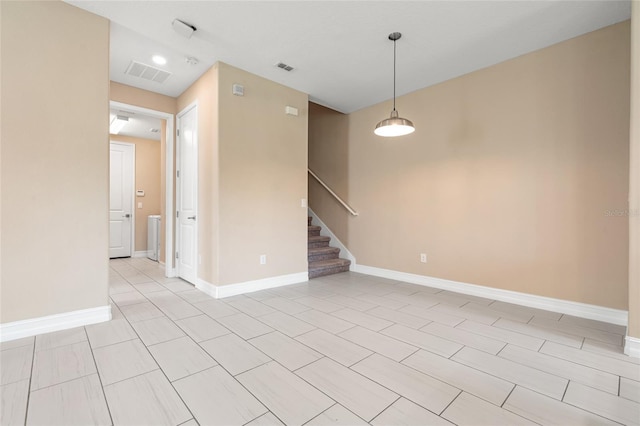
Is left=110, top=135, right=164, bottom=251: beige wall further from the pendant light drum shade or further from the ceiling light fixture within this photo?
the pendant light drum shade

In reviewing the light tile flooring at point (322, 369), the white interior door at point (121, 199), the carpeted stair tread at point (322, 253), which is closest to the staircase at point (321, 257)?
the carpeted stair tread at point (322, 253)

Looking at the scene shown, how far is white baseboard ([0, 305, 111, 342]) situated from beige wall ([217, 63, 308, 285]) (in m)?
1.16

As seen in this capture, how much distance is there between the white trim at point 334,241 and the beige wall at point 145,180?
3818 mm

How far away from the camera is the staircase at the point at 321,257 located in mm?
4598

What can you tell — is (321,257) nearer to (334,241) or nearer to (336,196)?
(334,241)

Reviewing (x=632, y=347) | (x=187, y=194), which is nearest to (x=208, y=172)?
(x=187, y=194)

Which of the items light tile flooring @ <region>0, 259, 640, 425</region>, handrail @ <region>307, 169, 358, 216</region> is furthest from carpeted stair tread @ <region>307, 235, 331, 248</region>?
light tile flooring @ <region>0, 259, 640, 425</region>

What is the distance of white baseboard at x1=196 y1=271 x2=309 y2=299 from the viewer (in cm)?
342

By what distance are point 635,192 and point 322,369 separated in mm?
2594

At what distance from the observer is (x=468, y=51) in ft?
10.2

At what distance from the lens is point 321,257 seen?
5.01 m

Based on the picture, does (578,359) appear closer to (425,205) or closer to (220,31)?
(425,205)

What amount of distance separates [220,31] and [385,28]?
160cm

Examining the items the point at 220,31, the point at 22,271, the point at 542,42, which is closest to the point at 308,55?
the point at 220,31
